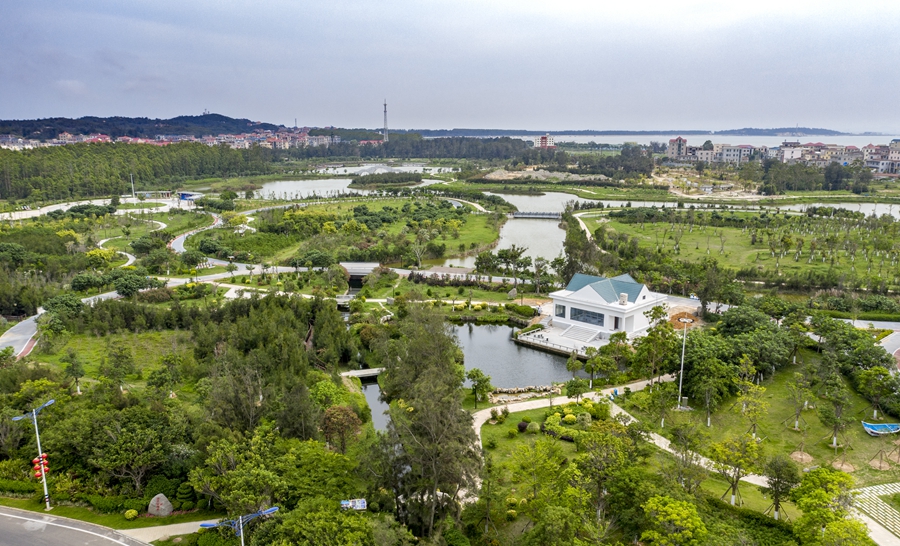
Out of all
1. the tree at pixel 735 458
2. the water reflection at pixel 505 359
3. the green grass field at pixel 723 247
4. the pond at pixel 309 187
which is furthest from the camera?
the pond at pixel 309 187

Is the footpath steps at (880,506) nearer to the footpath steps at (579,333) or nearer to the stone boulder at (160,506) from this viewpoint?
the footpath steps at (579,333)

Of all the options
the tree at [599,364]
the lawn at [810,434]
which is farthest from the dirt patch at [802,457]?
the tree at [599,364]

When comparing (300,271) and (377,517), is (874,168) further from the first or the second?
(377,517)

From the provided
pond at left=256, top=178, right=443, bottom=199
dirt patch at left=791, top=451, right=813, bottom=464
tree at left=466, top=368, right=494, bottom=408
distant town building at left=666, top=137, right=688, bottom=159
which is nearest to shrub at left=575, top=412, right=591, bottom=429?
tree at left=466, top=368, right=494, bottom=408

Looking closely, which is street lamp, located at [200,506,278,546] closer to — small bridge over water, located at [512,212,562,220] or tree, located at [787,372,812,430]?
tree, located at [787,372,812,430]

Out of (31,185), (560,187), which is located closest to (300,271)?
(31,185)

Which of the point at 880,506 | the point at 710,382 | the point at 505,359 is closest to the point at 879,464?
the point at 880,506

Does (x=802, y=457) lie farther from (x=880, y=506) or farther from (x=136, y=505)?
(x=136, y=505)
